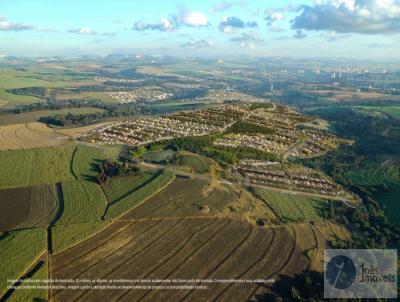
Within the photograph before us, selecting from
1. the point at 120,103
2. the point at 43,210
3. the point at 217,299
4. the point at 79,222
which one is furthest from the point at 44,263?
the point at 120,103

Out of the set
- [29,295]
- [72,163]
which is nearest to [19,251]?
[29,295]

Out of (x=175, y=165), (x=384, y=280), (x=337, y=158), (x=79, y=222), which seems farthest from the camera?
(x=337, y=158)

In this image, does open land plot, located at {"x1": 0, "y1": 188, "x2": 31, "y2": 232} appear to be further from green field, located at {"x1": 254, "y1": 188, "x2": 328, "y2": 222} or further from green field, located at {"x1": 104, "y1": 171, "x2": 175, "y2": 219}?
green field, located at {"x1": 254, "y1": 188, "x2": 328, "y2": 222}

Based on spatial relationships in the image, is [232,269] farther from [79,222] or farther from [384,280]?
[79,222]

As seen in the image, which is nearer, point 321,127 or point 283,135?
point 283,135

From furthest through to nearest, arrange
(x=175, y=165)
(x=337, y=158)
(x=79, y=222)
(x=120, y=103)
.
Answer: (x=120, y=103) < (x=337, y=158) < (x=175, y=165) < (x=79, y=222)

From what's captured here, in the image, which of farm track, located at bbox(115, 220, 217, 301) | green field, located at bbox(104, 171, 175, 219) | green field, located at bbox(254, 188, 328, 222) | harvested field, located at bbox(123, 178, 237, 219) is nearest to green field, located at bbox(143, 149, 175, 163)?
green field, located at bbox(104, 171, 175, 219)

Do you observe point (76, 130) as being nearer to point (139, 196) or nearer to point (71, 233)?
point (139, 196)

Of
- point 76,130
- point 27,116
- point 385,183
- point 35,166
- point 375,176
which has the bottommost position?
point 27,116
